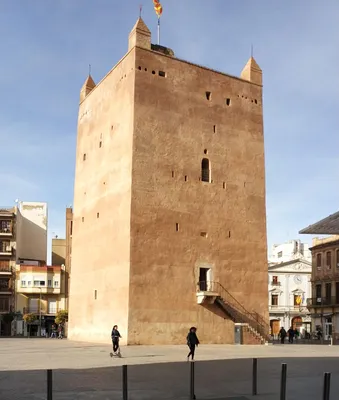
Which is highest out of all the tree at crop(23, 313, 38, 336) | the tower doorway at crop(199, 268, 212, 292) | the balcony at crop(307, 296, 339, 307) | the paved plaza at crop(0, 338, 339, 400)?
A: the tower doorway at crop(199, 268, 212, 292)

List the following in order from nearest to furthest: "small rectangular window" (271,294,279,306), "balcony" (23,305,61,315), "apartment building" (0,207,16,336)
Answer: "apartment building" (0,207,16,336), "balcony" (23,305,61,315), "small rectangular window" (271,294,279,306)

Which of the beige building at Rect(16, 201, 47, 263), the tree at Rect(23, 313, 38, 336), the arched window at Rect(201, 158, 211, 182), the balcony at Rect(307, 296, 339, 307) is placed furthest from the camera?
the beige building at Rect(16, 201, 47, 263)

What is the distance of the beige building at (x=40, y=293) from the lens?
56.8 m

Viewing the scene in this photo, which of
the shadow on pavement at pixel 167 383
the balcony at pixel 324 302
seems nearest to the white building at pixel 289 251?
the balcony at pixel 324 302

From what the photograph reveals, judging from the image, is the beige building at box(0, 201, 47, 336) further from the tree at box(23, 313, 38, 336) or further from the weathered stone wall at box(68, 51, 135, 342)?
the weathered stone wall at box(68, 51, 135, 342)

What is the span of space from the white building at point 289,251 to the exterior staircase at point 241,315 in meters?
41.3

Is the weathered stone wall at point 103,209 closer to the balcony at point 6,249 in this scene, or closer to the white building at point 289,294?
the balcony at point 6,249

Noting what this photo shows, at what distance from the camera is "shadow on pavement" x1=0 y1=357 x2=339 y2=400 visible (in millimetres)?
10766

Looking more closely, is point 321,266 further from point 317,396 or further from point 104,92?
point 317,396

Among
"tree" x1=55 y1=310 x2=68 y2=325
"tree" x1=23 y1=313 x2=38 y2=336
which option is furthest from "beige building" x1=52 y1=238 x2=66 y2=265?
"tree" x1=55 y1=310 x2=68 y2=325

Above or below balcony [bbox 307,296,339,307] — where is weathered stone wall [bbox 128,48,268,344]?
above

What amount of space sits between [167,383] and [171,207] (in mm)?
18636

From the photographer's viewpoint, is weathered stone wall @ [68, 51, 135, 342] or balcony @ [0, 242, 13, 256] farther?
balcony @ [0, 242, 13, 256]

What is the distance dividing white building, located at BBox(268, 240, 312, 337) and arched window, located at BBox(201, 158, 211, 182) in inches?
1246
